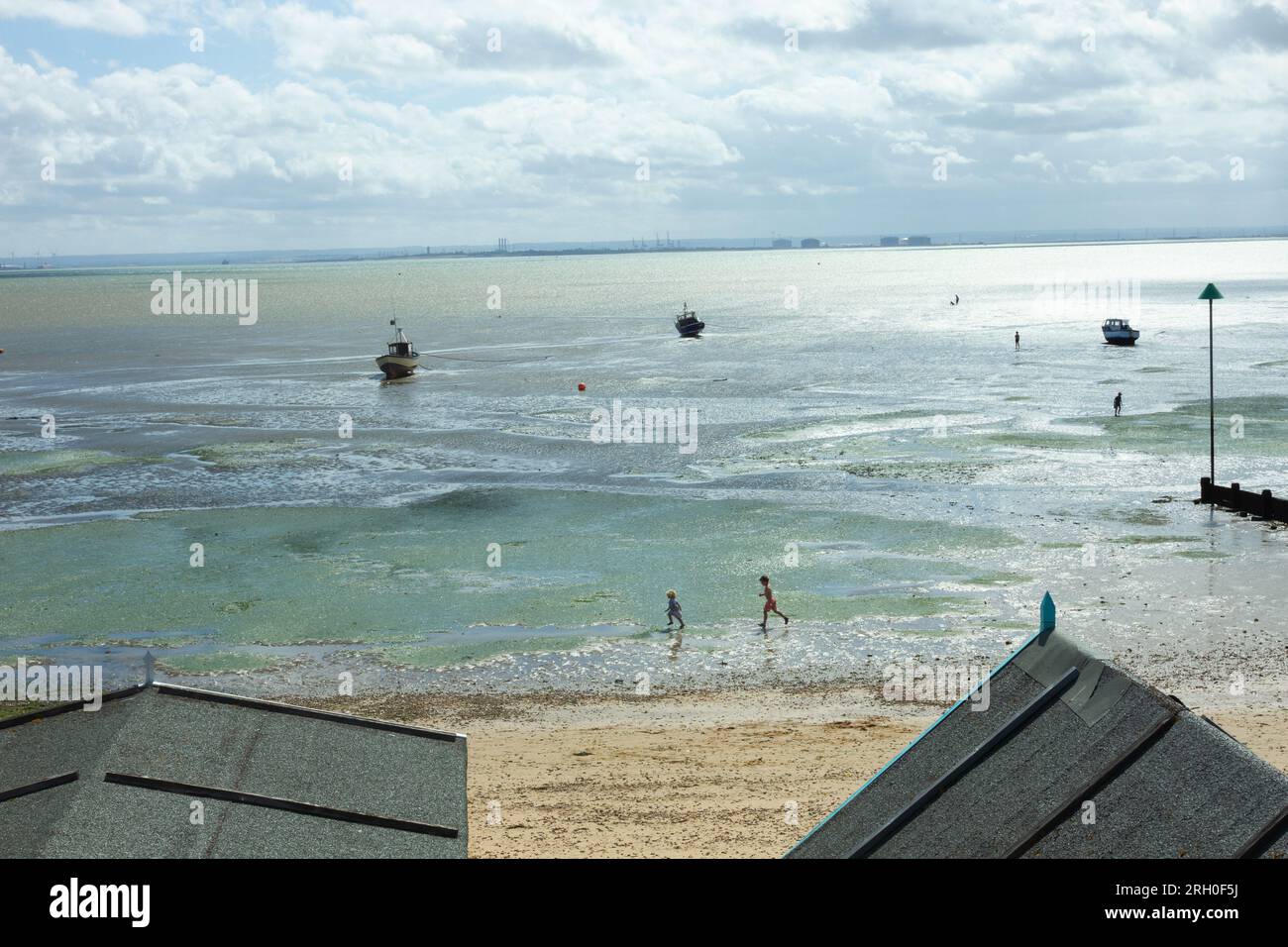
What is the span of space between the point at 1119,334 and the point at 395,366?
56.1 meters

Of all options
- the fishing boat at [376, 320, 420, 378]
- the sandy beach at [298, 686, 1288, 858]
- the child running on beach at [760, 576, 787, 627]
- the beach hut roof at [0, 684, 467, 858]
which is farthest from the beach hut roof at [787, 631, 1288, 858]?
the fishing boat at [376, 320, 420, 378]

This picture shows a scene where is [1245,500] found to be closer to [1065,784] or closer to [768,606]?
[768,606]

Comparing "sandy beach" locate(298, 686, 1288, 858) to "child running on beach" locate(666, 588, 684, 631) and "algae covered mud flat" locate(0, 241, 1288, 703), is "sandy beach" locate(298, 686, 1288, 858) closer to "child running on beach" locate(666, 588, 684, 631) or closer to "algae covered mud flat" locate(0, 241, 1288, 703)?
"algae covered mud flat" locate(0, 241, 1288, 703)

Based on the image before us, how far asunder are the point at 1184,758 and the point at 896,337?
119773 millimetres

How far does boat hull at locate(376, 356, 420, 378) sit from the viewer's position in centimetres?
9200

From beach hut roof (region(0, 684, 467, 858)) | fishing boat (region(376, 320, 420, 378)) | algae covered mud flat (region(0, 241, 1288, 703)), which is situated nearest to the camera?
beach hut roof (region(0, 684, 467, 858))

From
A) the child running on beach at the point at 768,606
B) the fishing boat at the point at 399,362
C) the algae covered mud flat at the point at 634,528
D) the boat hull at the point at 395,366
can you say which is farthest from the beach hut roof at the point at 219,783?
the boat hull at the point at 395,366

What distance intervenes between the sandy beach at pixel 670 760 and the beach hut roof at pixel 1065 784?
7.10 metres

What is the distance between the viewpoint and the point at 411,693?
26.6m

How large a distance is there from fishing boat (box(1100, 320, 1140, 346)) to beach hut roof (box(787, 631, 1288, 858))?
97.6 m

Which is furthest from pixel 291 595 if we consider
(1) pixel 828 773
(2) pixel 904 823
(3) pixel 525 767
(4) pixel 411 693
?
(2) pixel 904 823

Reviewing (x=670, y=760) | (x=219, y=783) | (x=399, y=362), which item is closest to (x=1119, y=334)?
(x=399, y=362)

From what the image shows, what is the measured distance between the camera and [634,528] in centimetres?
4078

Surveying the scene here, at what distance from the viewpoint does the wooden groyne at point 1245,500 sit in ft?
129
